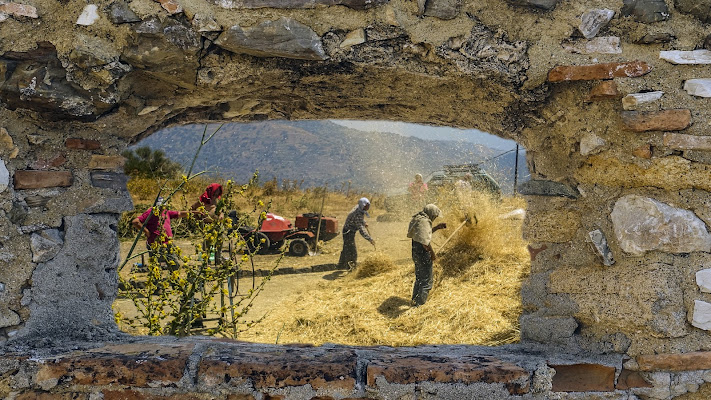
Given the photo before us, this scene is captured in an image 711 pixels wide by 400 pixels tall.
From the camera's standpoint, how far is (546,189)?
203 cm

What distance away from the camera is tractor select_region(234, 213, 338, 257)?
8.71 m

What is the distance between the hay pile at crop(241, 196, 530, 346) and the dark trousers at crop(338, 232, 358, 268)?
17.0 inches

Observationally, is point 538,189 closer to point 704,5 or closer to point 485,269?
point 704,5

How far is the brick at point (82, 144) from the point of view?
1.94 metres

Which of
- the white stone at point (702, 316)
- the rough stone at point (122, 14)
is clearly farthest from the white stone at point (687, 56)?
the rough stone at point (122, 14)

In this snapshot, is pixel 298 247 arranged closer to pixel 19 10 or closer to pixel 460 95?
pixel 460 95

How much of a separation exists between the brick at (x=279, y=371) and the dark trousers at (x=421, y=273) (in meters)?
4.36

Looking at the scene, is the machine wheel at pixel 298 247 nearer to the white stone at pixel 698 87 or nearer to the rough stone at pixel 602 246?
the rough stone at pixel 602 246

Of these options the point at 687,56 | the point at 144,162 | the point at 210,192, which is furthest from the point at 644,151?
the point at 144,162

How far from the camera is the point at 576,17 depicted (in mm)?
1815

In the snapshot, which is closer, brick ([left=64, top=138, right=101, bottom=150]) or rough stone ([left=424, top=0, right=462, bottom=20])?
rough stone ([left=424, top=0, right=462, bottom=20])

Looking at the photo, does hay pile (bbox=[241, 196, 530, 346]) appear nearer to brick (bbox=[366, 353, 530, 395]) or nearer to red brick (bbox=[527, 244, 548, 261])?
red brick (bbox=[527, 244, 548, 261])

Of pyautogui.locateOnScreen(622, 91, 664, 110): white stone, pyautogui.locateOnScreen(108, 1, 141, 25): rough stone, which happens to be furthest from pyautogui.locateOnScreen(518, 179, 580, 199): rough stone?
pyautogui.locateOnScreen(108, 1, 141, 25): rough stone

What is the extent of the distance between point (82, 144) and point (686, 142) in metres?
2.10
